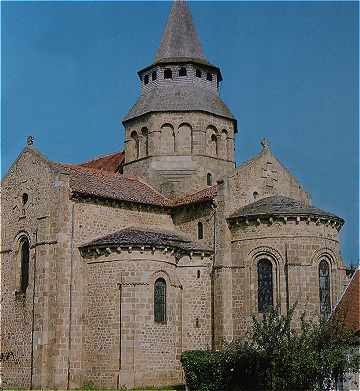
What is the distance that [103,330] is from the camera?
111 feet

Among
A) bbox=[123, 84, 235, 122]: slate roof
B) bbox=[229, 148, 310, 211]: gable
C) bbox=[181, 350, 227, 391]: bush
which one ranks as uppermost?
bbox=[123, 84, 235, 122]: slate roof

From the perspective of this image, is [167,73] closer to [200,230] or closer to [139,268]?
[200,230]

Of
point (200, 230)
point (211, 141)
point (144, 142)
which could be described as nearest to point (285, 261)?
point (200, 230)

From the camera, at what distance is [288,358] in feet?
89.4

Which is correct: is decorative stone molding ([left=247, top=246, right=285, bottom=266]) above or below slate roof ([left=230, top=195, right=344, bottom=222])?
below

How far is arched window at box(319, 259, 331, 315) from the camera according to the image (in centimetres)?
3569

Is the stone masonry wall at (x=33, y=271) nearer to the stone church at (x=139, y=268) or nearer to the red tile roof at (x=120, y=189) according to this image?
the stone church at (x=139, y=268)

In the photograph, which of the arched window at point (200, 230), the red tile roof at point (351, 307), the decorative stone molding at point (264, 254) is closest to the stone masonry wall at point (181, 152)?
the arched window at point (200, 230)

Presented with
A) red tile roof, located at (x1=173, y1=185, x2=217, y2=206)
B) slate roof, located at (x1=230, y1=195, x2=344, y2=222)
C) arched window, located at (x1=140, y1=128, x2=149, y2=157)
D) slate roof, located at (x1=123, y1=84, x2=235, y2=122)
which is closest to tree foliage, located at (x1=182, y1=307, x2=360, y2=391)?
slate roof, located at (x1=230, y1=195, x2=344, y2=222)

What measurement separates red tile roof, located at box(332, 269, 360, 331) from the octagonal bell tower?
39.8 feet

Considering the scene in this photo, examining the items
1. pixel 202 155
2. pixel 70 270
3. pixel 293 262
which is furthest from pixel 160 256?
pixel 202 155

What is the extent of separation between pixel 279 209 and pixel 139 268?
25.4 ft

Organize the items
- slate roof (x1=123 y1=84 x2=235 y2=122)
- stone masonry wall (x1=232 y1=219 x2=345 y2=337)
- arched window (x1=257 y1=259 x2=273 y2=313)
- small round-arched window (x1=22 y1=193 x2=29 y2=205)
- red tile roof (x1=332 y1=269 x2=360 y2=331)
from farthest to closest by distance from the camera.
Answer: slate roof (x1=123 y1=84 x2=235 y2=122), small round-arched window (x1=22 y1=193 x2=29 y2=205), arched window (x1=257 y1=259 x2=273 y2=313), stone masonry wall (x1=232 y1=219 x2=345 y2=337), red tile roof (x1=332 y1=269 x2=360 y2=331)

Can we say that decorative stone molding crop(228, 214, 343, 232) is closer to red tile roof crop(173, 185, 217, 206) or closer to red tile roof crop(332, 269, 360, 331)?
red tile roof crop(173, 185, 217, 206)
